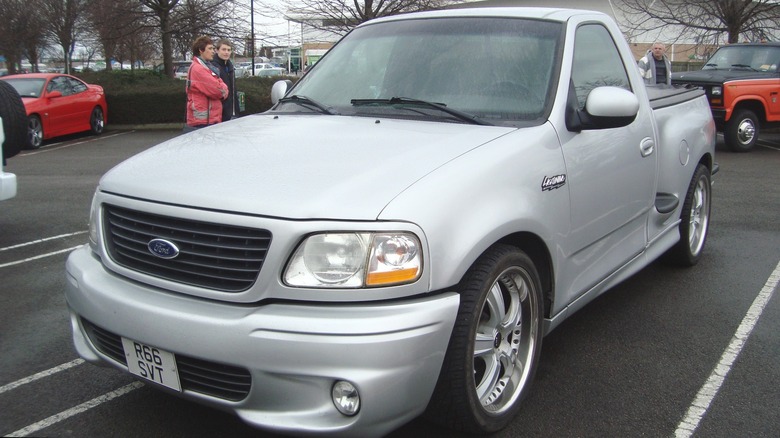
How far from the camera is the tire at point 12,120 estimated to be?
6.22 metres

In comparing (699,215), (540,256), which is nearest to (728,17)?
(699,215)

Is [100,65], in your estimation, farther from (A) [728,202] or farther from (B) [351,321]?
(B) [351,321]

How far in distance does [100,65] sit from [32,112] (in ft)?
131

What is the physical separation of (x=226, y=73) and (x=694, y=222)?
18.5 feet

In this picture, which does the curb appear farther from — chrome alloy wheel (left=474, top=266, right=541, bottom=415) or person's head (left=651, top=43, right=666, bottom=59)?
chrome alloy wheel (left=474, top=266, right=541, bottom=415)

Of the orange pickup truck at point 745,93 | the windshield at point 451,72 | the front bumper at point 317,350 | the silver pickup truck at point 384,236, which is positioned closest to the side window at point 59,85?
the orange pickup truck at point 745,93

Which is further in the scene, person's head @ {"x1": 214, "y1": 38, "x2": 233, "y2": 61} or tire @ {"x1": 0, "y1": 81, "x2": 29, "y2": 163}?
person's head @ {"x1": 214, "y1": 38, "x2": 233, "y2": 61}

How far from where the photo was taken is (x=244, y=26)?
24578mm

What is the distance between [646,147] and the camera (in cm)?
414

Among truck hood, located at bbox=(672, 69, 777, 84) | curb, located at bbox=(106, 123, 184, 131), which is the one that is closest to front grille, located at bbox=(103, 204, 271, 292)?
truck hood, located at bbox=(672, 69, 777, 84)

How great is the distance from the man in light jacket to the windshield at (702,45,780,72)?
5.51 ft

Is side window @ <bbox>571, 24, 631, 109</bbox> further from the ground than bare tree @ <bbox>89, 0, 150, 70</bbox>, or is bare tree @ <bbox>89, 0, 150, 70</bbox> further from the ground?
bare tree @ <bbox>89, 0, 150, 70</bbox>

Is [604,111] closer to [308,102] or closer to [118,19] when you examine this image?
[308,102]

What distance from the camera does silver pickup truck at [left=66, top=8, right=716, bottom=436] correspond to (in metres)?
2.44
